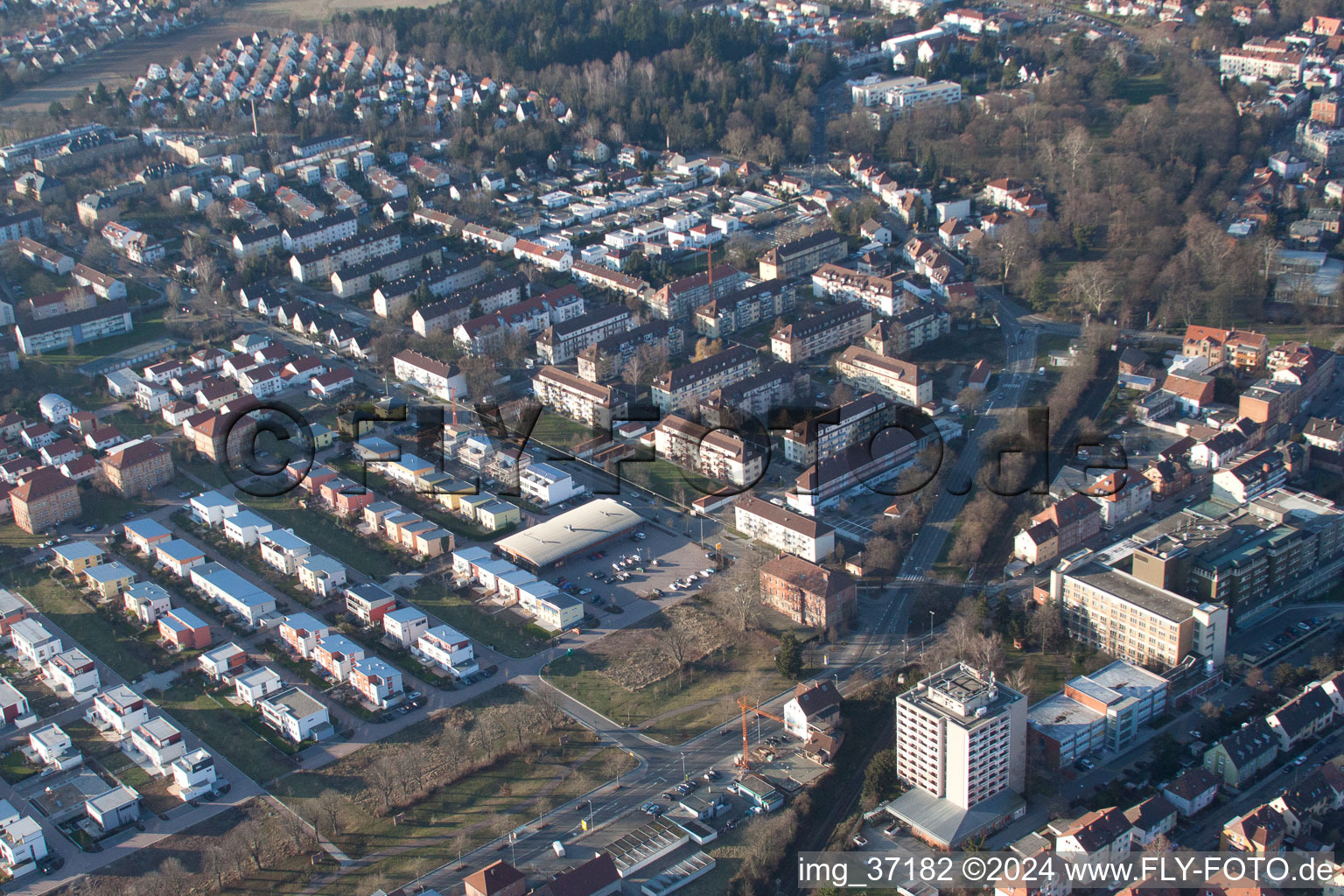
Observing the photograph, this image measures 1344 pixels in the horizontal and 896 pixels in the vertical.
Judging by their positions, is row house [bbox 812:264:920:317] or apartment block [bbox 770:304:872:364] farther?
row house [bbox 812:264:920:317]

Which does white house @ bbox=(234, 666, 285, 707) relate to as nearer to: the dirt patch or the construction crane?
the dirt patch

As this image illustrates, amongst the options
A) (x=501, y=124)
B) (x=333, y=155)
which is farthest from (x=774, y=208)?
(x=333, y=155)

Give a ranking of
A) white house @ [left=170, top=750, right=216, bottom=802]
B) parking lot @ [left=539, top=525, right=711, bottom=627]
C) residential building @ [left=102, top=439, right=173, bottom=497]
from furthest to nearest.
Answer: residential building @ [left=102, top=439, right=173, bottom=497] → parking lot @ [left=539, top=525, right=711, bottom=627] → white house @ [left=170, top=750, right=216, bottom=802]

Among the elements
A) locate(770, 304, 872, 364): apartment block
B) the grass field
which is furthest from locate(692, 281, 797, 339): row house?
the grass field

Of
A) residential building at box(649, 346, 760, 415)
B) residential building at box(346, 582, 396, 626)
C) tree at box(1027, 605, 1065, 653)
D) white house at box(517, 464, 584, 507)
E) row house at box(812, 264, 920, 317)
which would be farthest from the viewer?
row house at box(812, 264, 920, 317)

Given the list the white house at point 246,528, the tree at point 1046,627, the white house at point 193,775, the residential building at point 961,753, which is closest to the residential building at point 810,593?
the tree at point 1046,627

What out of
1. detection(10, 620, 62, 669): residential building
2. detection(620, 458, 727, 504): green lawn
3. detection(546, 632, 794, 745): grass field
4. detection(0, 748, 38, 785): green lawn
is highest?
detection(10, 620, 62, 669): residential building

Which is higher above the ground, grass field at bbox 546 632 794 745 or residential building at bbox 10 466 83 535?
residential building at bbox 10 466 83 535
